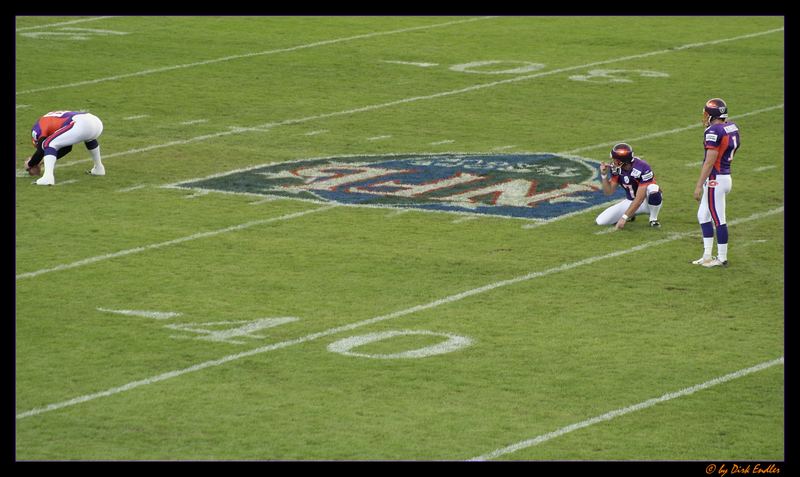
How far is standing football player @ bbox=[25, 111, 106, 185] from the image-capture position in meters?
18.3

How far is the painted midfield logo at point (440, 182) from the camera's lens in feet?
57.8

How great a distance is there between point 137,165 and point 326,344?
7718 millimetres

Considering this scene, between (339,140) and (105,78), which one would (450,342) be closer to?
(339,140)

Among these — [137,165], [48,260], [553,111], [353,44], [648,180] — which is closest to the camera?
[48,260]

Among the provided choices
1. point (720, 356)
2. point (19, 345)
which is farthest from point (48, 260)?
point (720, 356)

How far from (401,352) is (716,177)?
4.26 meters

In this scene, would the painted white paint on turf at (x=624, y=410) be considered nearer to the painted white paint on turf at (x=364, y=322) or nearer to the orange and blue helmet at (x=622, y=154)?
the painted white paint on turf at (x=364, y=322)

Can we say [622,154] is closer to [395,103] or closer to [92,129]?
[92,129]

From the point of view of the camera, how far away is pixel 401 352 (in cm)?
1230

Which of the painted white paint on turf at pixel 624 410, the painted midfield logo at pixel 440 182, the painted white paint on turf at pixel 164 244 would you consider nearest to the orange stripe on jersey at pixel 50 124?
the painted midfield logo at pixel 440 182

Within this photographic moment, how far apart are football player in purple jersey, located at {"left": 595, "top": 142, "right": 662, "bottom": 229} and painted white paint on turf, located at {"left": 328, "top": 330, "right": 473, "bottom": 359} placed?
4.22 m

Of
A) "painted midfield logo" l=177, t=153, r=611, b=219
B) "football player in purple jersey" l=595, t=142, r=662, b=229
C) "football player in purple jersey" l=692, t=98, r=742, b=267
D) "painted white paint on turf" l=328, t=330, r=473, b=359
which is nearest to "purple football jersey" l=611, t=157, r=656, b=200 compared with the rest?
"football player in purple jersey" l=595, t=142, r=662, b=229

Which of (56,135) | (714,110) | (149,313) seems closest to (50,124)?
(56,135)

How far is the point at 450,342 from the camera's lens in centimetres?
1262
